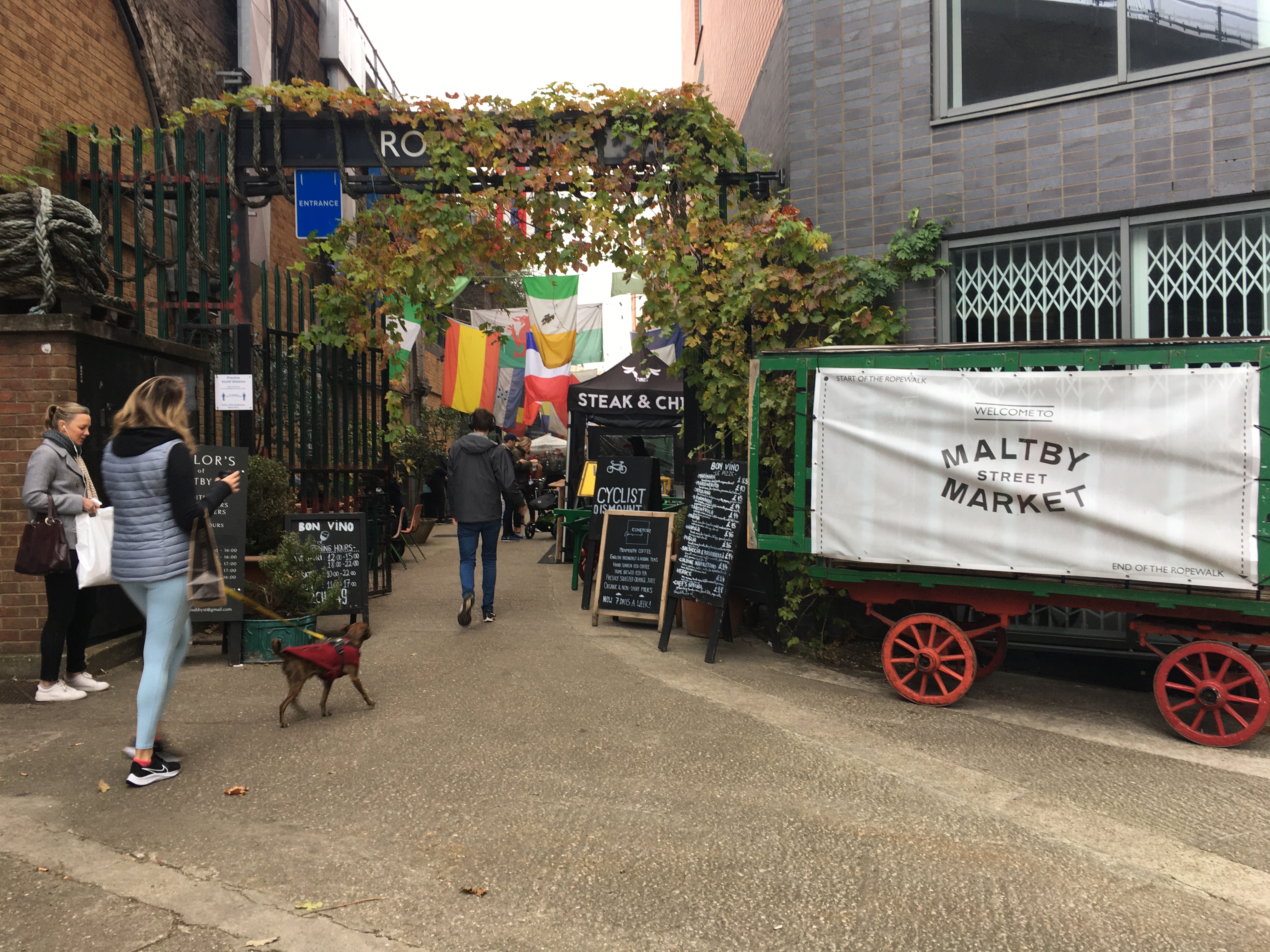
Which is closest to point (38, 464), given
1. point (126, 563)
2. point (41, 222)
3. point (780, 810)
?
point (126, 563)

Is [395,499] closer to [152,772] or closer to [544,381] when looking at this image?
[544,381]

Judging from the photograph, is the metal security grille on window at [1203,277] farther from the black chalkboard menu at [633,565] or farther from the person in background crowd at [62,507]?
the person in background crowd at [62,507]

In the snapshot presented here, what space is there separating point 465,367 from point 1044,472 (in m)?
12.4

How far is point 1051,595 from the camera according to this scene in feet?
18.4

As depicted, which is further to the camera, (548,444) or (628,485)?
(548,444)

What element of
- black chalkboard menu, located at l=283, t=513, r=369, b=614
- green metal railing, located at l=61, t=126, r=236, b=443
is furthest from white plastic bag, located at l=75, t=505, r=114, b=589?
→ green metal railing, located at l=61, t=126, r=236, b=443

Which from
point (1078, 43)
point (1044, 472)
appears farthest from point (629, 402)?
point (1044, 472)

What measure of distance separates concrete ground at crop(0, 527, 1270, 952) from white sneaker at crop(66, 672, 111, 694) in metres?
0.17

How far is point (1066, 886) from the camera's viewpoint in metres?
3.43

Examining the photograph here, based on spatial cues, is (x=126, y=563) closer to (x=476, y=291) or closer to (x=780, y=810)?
(x=780, y=810)

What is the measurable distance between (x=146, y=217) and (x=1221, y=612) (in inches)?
403

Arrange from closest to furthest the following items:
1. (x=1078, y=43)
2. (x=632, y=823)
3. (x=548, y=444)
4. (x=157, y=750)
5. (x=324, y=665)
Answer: (x=632, y=823)
(x=157, y=750)
(x=324, y=665)
(x=1078, y=43)
(x=548, y=444)

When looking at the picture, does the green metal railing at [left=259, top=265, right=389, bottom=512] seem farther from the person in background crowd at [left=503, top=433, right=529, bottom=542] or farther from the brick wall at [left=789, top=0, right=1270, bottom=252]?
the person in background crowd at [left=503, top=433, right=529, bottom=542]

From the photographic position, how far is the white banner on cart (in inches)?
201
